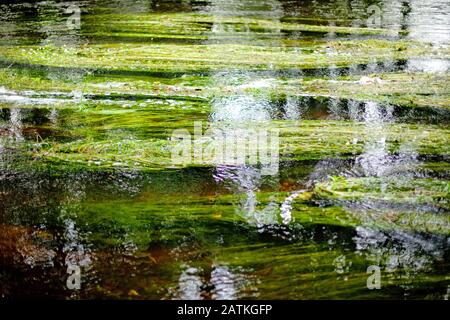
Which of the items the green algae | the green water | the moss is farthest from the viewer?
the green algae

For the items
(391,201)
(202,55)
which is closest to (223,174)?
(391,201)

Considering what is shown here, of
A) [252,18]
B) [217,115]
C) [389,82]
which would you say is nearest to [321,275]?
[217,115]

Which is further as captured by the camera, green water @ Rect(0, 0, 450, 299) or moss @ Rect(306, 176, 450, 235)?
moss @ Rect(306, 176, 450, 235)

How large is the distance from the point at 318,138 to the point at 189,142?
113 centimetres

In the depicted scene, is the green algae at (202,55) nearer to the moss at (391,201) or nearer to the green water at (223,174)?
the green water at (223,174)

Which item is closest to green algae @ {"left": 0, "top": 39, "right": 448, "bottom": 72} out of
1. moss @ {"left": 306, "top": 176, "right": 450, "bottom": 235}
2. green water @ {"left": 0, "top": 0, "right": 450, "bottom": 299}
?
green water @ {"left": 0, "top": 0, "right": 450, "bottom": 299}

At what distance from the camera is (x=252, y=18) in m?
8.66

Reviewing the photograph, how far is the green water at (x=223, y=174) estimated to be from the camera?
2.18m

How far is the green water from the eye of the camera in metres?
2.18

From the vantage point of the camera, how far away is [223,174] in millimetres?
3117

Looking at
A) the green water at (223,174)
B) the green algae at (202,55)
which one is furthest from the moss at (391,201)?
the green algae at (202,55)

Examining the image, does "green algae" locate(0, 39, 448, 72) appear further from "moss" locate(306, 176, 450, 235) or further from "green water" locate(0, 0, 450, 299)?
"moss" locate(306, 176, 450, 235)

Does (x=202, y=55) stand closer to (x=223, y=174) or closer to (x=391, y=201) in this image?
(x=223, y=174)
